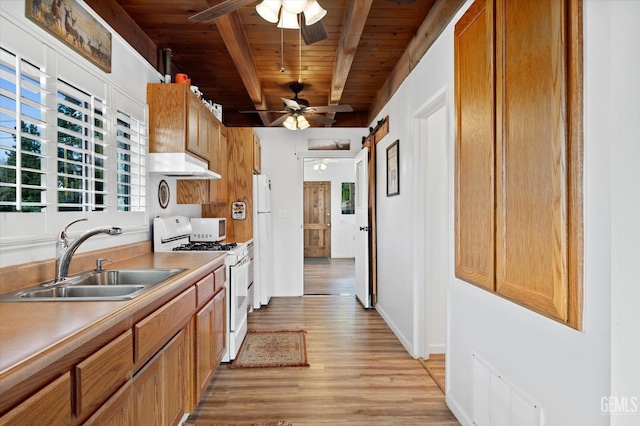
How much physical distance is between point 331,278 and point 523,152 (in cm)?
542

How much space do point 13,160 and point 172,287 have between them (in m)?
0.83

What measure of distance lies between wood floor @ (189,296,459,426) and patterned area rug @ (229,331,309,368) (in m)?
0.07

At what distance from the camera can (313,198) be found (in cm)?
962

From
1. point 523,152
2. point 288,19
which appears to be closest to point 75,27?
point 288,19

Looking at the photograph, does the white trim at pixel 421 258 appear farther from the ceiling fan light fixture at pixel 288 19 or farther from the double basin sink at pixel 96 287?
the double basin sink at pixel 96 287

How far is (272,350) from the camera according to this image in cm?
315

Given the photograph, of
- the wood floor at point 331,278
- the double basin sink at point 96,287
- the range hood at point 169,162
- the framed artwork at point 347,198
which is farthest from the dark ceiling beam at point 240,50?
the framed artwork at point 347,198

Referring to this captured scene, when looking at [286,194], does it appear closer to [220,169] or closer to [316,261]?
[220,169]

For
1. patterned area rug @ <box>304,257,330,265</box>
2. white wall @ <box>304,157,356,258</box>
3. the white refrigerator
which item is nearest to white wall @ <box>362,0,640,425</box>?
the white refrigerator

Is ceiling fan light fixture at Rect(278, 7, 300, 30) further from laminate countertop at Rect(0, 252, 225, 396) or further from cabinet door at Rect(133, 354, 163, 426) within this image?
cabinet door at Rect(133, 354, 163, 426)

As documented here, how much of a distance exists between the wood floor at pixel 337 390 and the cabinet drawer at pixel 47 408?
1.37m

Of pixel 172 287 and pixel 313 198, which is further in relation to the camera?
pixel 313 198

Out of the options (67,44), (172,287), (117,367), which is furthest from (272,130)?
(117,367)

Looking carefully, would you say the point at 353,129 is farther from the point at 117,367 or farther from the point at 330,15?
the point at 117,367
